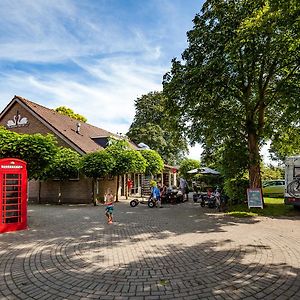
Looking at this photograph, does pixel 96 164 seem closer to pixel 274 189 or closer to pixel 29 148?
pixel 29 148

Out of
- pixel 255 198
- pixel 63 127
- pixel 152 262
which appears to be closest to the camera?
pixel 152 262

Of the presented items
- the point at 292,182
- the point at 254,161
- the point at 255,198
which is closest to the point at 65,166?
the point at 254,161

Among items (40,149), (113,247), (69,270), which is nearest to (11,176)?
(40,149)

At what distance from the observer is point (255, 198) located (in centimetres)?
1486

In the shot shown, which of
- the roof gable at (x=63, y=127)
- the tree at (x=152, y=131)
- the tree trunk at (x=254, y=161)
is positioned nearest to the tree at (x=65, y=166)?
the roof gable at (x=63, y=127)

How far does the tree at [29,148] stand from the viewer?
1186cm

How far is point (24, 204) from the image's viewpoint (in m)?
10.8

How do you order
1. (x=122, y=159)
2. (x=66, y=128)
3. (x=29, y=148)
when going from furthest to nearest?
(x=66, y=128) < (x=122, y=159) < (x=29, y=148)

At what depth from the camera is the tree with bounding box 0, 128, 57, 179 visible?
1186 cm

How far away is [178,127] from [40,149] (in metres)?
8.64

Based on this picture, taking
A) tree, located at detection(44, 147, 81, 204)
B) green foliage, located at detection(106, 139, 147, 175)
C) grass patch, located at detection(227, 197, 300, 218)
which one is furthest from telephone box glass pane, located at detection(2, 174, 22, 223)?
green foliage, located at detection(106, 139, 147, 175)

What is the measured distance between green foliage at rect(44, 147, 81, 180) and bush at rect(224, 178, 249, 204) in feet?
34.4

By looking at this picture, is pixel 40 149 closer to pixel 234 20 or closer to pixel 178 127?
pixel 178 127

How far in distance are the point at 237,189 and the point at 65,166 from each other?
1185cm
